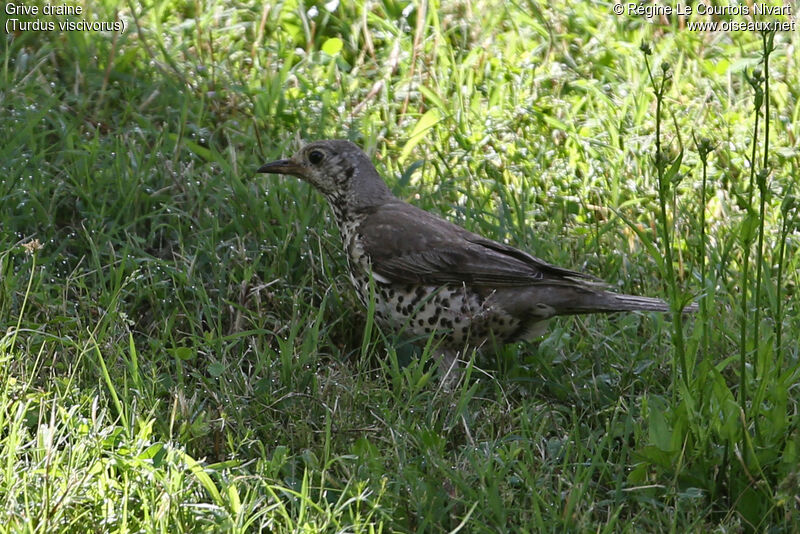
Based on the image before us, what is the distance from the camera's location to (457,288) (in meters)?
4.83

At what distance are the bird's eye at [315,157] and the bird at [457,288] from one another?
0.43m

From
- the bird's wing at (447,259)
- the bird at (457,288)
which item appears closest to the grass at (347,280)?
the bird at (457,288)

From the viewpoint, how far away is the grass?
3.48 metres

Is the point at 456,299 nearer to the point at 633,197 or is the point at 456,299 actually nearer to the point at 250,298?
the point at 250,298

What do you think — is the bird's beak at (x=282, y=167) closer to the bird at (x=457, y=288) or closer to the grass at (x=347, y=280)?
the grass at (x=347, y=280)

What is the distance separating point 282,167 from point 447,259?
0.94 m

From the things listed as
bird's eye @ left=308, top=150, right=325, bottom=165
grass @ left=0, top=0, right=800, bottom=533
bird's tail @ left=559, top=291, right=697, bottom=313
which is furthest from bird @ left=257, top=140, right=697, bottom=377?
bird's eye @ left=308, top=150, right=325, bottom=165

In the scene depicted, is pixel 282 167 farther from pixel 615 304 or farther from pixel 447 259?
pixel 615 304

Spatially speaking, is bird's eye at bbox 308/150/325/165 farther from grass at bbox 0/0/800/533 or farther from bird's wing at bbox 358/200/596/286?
bird's wing at bbox 358/200/596/286

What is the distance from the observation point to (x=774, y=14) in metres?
7.05

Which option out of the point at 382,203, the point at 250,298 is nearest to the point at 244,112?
the point at 382,203

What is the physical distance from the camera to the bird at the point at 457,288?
186 inches

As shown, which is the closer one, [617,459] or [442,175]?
[617,459]

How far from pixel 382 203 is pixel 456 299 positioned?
696 millimetres
